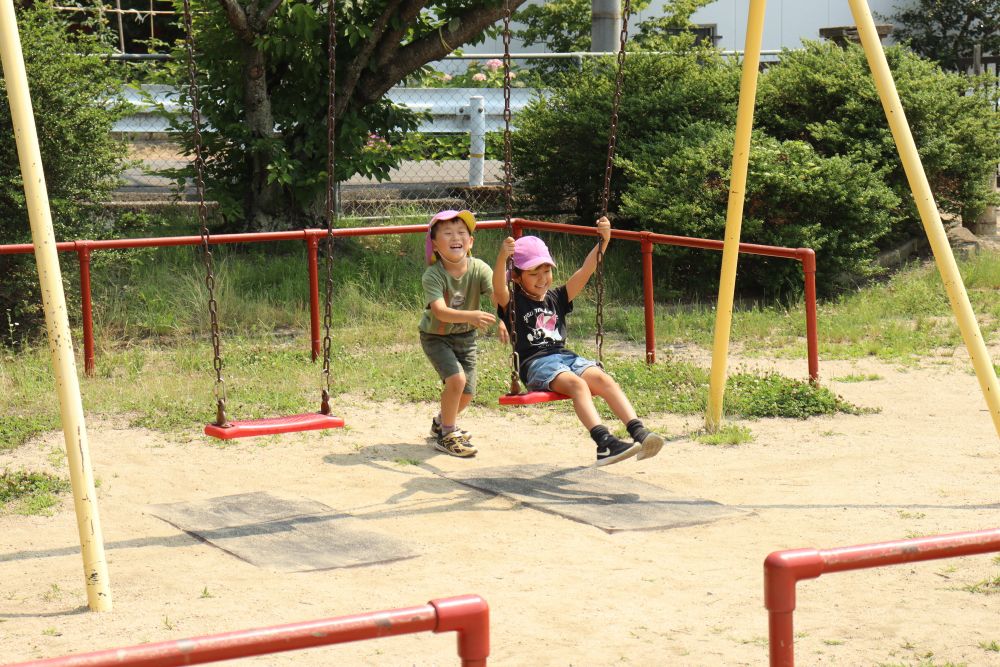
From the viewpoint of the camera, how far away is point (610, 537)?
5.57 metres

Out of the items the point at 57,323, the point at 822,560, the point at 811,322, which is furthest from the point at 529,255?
the point at 822,560

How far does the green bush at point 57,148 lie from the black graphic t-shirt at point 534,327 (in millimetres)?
4306

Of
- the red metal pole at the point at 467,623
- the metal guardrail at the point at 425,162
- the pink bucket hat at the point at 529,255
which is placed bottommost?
the red metal pole at the point at 467,623

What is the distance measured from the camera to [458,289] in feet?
22.3

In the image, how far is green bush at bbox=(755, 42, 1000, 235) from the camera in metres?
12.2

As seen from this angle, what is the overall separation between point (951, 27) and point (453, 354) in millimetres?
18570

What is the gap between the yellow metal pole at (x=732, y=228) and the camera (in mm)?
6828

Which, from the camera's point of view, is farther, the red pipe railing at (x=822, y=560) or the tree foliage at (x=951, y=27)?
the tree foliage at (x=951, y=27)

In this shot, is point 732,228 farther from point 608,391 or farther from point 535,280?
point 608,391

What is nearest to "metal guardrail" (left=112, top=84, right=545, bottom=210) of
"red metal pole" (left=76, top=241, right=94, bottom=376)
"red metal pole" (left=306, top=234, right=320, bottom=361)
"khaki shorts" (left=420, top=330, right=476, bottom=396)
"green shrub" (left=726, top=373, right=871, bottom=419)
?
"red metal pole" (left=306, top=234, right=320, bottom=361)

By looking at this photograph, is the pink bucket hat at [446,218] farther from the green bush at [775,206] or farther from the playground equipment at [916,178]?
the green bush at [775,206]

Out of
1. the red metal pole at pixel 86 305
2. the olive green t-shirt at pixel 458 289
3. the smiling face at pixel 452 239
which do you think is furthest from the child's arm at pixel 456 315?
the red metal pole at pixel 86 305

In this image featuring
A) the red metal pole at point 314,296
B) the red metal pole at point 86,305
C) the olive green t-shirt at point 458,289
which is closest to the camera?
the olive green t-shirt at point 458,289

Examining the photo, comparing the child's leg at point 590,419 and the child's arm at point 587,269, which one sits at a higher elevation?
the child's arm at point 587,269
